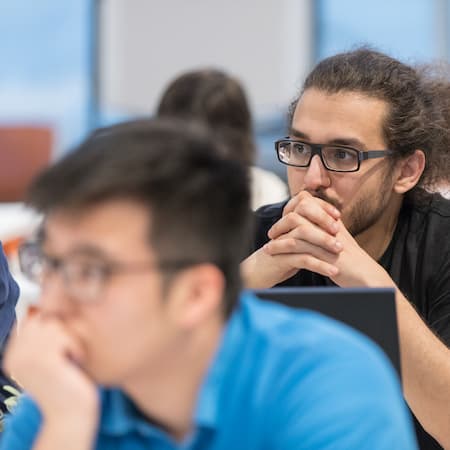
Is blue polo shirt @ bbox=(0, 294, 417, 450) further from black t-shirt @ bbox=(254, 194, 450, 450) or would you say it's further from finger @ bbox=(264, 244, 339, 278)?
black t-shirt @ bbox=(254, 194, 450, 450)

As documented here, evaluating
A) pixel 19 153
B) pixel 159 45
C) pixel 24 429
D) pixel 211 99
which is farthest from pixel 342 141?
pixel 159 45

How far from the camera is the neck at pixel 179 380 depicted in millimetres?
1106

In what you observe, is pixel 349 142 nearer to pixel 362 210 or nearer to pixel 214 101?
pixel 362 210

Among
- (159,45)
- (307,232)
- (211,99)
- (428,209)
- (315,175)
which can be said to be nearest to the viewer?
(307,232)

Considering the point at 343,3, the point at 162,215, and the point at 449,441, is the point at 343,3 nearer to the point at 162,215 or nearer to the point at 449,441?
the point at 449,441

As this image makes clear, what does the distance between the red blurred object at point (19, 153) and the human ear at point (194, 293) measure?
5.30 m

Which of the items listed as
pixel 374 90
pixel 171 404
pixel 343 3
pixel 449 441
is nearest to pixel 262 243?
pixel 374 90

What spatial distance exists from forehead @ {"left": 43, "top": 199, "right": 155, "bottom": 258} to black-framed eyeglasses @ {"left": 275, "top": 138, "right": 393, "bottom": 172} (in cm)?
98

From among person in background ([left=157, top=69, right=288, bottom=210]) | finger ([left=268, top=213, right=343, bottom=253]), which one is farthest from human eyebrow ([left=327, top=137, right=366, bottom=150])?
person in background ([left=157, top=69, right=288, bottom=210])

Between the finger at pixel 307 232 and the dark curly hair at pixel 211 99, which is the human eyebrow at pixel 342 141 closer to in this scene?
the finger at pixel 307 232

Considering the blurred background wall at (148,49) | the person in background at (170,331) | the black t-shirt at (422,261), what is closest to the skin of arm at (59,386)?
the person in background at (170,331)

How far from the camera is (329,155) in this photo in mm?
1980

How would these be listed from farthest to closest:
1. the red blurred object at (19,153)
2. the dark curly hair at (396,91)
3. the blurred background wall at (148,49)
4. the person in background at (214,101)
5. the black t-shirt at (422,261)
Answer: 1. the blurred background wall at (148,49)
2. the red blurred object at (19,153)
3. the person in background at (214,101)
4. the dark curly hair at (396,91)
5. the black t-shirt at (422,261)

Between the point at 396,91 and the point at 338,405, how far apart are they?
117 cm
